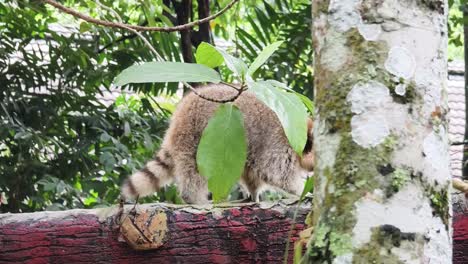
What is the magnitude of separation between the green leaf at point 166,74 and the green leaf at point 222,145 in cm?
12

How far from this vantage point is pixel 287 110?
153cm

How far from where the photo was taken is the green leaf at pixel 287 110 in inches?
59.0

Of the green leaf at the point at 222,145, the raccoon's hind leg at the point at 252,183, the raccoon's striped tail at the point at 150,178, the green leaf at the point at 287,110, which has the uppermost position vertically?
the green leaf at the point at 287,110

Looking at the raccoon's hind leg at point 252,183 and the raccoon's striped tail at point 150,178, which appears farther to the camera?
the raccoon's hind leg at point 252,183

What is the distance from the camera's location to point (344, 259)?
1271 mm

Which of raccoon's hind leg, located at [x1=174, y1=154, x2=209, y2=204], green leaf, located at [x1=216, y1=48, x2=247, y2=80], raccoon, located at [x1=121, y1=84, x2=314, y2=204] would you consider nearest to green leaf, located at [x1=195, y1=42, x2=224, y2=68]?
green leaf, located at [x1=216, y1=48, x2=247, y2=80]

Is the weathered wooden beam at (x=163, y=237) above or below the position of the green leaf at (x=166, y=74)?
below

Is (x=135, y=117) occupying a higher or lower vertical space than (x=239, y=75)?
lower

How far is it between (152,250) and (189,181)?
2.11m

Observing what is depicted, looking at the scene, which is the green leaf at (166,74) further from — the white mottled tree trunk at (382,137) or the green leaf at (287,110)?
the white mottled tree trunk at (382,137)

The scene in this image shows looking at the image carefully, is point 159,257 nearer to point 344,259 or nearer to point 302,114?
point 302,114

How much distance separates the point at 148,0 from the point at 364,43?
284 cm

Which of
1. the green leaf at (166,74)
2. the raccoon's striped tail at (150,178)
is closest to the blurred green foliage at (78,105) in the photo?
the raccoon's striped tail at (150,178)

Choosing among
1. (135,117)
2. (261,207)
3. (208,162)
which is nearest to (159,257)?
(261,207)
